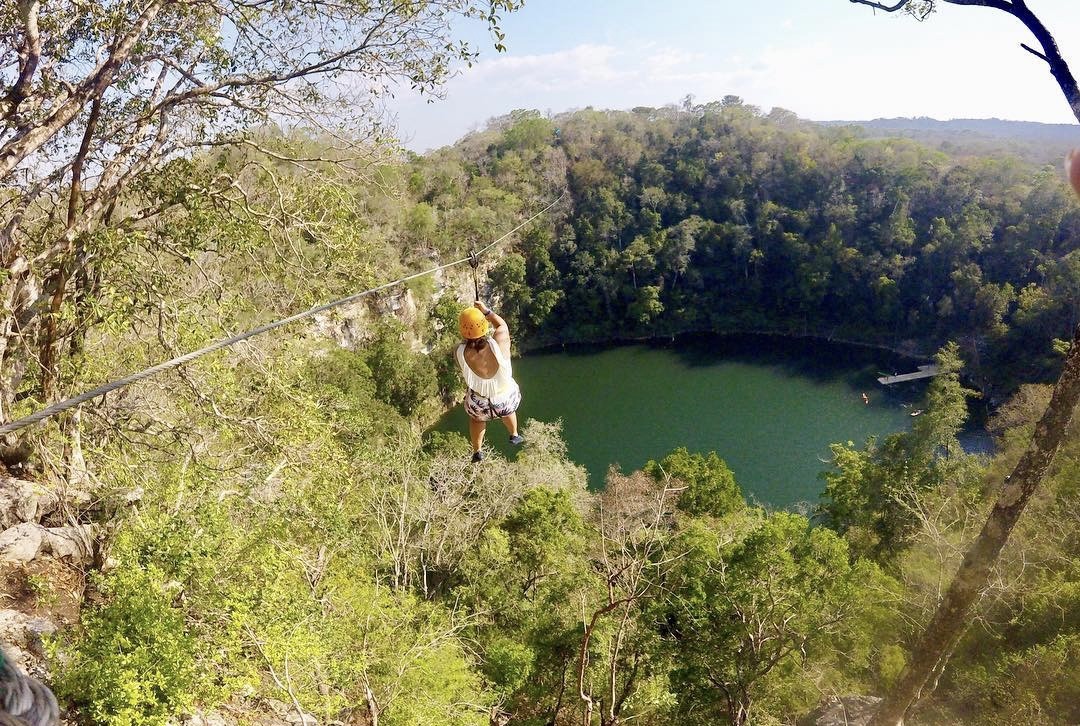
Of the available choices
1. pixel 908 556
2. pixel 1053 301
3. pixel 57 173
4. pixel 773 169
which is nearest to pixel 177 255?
pixel 57 173

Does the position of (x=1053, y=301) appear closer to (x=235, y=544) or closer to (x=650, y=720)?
(x=650, y=720)

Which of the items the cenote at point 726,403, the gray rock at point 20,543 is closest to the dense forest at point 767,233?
the cenote at point 726,403

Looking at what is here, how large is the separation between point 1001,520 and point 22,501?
531 cm

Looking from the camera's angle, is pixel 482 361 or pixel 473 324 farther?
pixel 482 361

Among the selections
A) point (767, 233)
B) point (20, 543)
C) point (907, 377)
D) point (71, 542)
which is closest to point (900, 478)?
point (71, 542)

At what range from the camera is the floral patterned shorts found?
10.2ft

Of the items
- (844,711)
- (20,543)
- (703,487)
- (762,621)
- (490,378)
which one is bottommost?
(703,487)

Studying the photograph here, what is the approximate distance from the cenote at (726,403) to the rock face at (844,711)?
8896 mm

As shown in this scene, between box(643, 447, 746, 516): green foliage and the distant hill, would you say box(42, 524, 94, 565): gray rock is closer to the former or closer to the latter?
the distant hill

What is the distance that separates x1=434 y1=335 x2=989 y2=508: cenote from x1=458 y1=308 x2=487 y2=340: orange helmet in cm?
1443

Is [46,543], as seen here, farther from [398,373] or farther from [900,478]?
[398,373]

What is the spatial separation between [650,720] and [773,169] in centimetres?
3097

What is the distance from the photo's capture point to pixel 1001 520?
272 centimetres

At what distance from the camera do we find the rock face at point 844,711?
21.1ft
